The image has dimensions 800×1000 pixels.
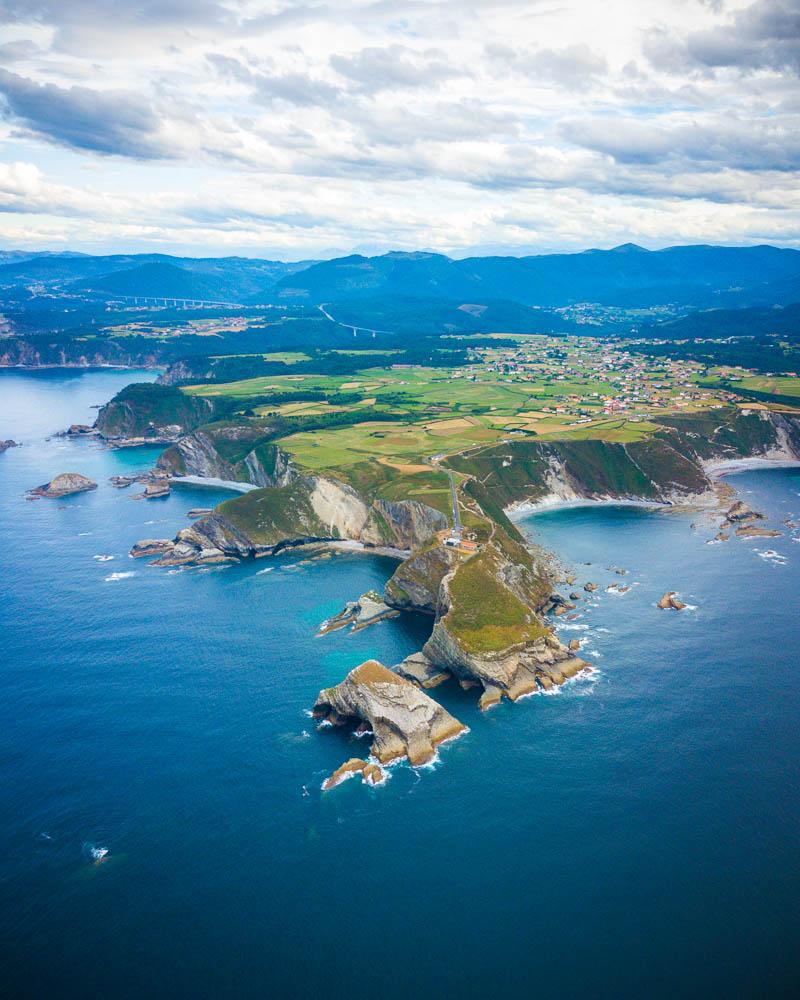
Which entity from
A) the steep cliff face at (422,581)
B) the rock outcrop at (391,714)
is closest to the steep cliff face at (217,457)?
the steep cliff face at (422,581)

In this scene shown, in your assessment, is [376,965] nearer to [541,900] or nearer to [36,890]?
[541,900]

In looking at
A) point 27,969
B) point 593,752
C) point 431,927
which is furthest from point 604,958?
point 27,969

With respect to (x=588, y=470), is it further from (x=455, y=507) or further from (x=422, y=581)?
(x=422, y=581)

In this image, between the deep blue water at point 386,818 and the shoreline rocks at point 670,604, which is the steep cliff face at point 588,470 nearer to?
the shoreline rocks at point 670,604

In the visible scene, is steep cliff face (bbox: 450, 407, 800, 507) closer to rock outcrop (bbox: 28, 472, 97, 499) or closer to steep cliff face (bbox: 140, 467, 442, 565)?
steep cliff face (bbox: 140, 467, 442, 565)

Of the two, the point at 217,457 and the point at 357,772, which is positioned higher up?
the point at 217,457

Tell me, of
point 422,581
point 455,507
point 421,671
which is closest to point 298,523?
point 455,507

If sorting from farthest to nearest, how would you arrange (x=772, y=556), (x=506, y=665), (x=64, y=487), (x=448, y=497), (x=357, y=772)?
(x=64, y=487) < (x=448, y=497) < (x=772, y=556) < (x=506, y=665) < (x=357, y=772)
